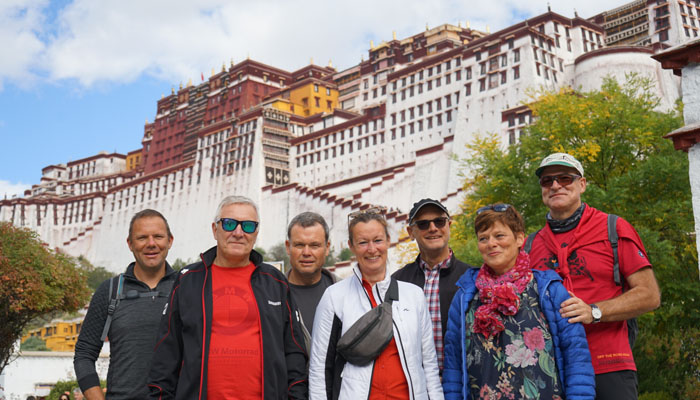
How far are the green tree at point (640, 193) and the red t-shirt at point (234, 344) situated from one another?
936 centimetres

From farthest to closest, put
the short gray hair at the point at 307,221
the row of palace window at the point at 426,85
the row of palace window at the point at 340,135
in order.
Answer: the row of palace window at the point at 340,135
the row of palace window at the point at 426,85
the short gray hair at the point at 307,221

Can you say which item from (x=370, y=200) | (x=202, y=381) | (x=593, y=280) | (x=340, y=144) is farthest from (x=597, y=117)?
(x=340, y=144)

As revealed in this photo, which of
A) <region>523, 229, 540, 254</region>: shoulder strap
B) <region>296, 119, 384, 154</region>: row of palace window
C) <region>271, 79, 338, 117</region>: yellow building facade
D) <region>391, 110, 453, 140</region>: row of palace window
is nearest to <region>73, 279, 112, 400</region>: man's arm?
<region>523, 229, 540, 254</region>: shoulder strap

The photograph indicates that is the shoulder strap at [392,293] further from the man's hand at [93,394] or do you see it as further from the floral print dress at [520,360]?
the man's hand at [93,394]

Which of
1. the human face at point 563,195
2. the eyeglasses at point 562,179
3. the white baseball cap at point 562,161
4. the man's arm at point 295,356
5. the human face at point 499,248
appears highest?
the white baseball cap at point 562,161

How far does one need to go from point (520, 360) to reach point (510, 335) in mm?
124

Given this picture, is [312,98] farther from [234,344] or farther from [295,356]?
[234,344]

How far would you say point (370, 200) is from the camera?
46.2 meters

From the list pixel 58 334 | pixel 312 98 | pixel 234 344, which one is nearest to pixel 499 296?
pixel 234 344

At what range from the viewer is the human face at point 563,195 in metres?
3.79

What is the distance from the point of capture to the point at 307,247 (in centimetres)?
442

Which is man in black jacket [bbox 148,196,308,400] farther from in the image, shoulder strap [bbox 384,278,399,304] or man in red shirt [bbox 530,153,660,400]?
man in red shirt [bbox 530,153,660,400]

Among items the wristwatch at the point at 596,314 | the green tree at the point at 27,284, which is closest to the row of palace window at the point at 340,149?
the green tree at the point at 27,284

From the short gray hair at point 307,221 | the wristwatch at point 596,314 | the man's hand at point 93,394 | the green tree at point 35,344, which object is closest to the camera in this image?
the wristwatch at point 596,314
